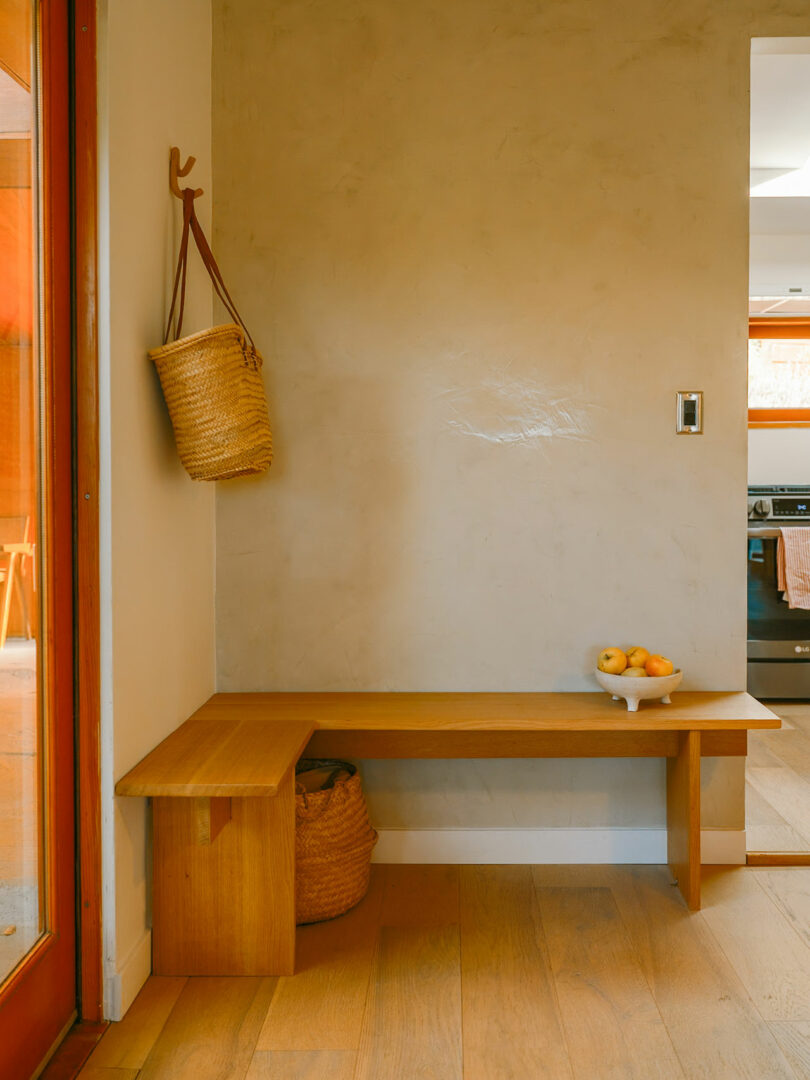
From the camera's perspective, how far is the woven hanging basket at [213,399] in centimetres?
202

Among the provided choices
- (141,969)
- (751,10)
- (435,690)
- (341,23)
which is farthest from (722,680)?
(341,23)

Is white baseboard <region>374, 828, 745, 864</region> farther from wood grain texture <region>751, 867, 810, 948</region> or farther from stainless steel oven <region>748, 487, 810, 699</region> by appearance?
stainless steel oven <region>748, 487, 810, 699</region>

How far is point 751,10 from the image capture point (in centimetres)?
261

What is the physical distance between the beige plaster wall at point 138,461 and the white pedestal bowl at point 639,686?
1.18m

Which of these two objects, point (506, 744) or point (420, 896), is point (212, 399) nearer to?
point (506, 744)

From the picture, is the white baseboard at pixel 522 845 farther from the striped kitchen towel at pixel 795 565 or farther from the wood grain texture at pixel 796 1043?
the striped kitchen towel at pixel 795 565

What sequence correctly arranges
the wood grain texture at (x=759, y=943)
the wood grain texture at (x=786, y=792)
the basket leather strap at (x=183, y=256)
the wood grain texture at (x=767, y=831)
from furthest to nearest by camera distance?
the wood grain texture at (x=786, y=792)
the wood grain texture at (x=767, y=831)
the basket leather strap at (x=183, y=256)
the wood grain texture at (x=759, y=943)

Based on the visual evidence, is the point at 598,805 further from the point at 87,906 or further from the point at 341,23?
the point at 341,23

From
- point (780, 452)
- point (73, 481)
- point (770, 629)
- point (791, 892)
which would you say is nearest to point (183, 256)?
point (73, 481)

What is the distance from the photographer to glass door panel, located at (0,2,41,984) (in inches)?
62.6

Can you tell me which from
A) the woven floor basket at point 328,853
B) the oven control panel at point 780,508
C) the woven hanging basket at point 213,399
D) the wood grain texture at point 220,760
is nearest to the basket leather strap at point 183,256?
the woven hanging basket at point 213,399

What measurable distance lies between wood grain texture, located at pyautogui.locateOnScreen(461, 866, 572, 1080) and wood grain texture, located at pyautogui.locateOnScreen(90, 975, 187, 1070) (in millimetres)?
647

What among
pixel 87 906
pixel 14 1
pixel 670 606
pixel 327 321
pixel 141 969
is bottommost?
pixel 141 969

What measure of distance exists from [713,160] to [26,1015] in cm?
279
